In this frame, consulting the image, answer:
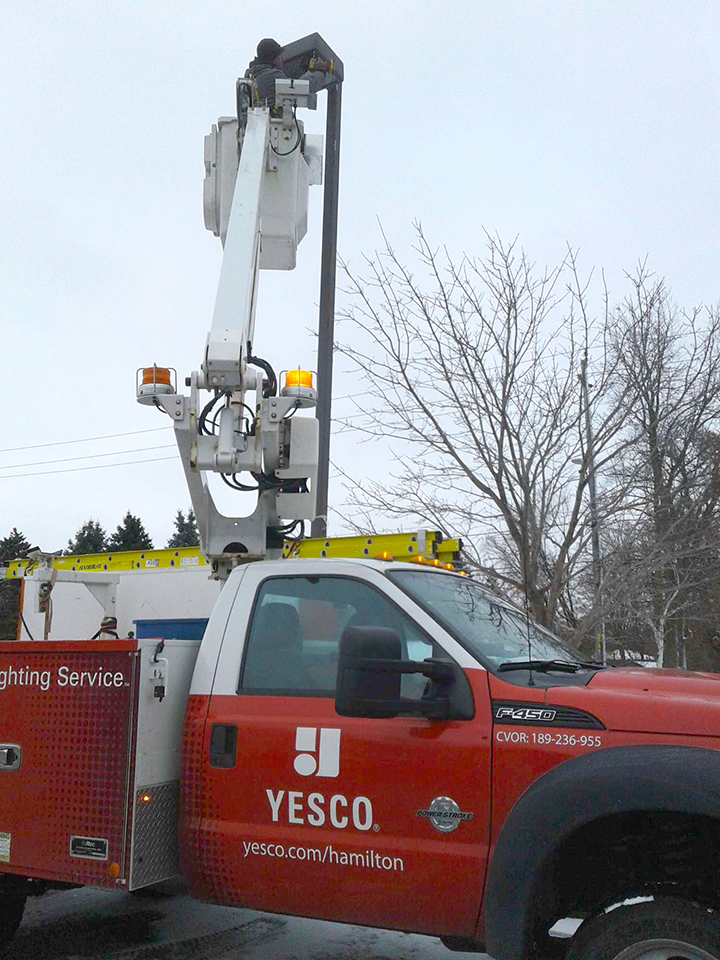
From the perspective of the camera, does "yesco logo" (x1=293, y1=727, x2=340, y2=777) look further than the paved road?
No

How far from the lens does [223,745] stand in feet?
12.9

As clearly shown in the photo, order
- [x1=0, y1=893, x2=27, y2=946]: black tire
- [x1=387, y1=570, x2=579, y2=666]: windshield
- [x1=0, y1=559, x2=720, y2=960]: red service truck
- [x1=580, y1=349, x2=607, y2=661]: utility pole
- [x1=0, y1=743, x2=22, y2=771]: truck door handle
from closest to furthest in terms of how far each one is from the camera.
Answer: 1. [x1=0, y1=559, x2=720, y2=960]: red service truck
2. [x1=387, y1=570, x2=579, y2=666]: windshield
3. [x1=0, y1=743, x2=22, y2=771]: truck door handle
4. [x1=0, y1=893, x2=27, y2=946]: black tire
5. [x1=580, y1=349, x2=607, y2=661]: utility pole

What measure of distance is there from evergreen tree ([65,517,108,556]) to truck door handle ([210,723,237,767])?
1301 inches

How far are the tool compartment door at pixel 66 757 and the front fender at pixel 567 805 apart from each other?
163cm

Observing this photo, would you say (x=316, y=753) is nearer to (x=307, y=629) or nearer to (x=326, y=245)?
(x=307, y=629)

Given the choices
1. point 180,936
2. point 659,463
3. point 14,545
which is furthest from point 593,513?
point 14,545

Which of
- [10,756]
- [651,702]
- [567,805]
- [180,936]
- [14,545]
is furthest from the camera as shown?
[14,545]

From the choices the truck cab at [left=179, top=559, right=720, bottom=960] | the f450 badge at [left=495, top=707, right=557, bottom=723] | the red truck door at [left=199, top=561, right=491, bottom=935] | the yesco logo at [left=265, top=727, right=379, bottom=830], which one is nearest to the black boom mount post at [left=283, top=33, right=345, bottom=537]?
the red truck door at [left=199, top=561, right=491, bottom=935]

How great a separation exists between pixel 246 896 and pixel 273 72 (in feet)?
17.8

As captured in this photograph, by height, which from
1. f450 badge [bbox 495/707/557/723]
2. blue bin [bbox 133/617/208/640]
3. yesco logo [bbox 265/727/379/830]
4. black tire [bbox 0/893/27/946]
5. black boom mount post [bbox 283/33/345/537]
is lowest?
black tire [bbox 0/893/27/946]

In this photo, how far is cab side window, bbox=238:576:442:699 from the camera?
3.86 metres

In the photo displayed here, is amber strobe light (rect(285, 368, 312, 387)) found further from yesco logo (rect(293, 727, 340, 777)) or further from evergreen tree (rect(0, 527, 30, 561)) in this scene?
evergreen tree (rect(0, 527, 30, 561))

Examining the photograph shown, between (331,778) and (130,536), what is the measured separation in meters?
37.1

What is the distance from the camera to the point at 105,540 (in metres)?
42.6
